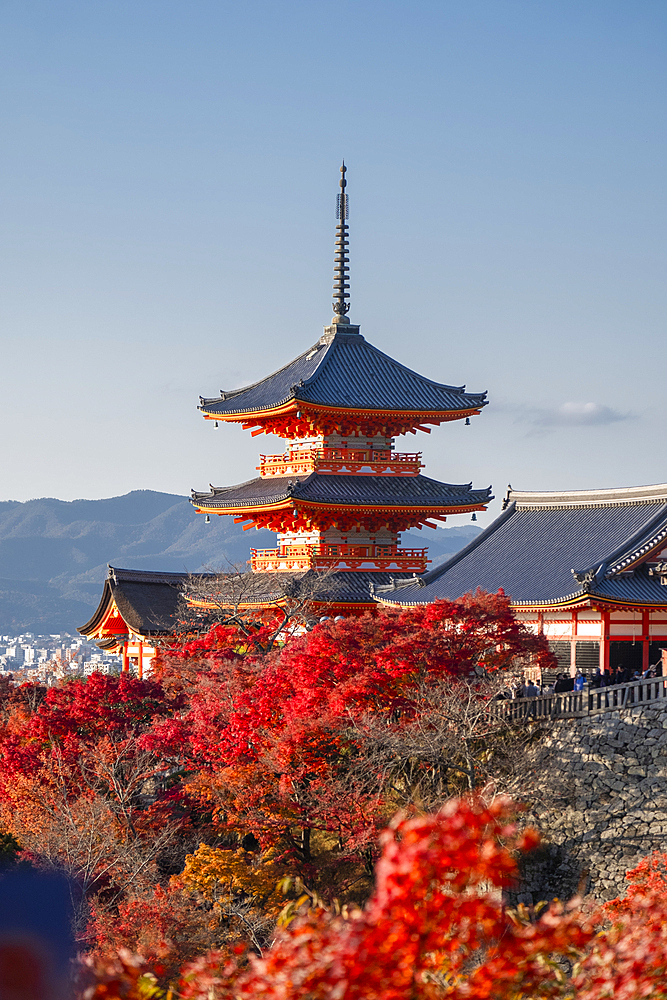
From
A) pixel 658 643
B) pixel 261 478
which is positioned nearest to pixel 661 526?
pixel 658 643

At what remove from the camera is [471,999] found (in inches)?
239

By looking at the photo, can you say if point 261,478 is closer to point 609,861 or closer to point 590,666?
point 590,666

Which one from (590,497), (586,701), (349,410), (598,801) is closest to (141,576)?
(349,410)

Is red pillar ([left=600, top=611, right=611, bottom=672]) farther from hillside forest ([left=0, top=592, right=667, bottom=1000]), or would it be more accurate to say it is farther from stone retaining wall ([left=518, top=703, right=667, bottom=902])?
stone retaining wall ([left=518, top=703, right=667, bottom=902])

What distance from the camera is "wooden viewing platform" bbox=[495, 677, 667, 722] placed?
21.3 meters

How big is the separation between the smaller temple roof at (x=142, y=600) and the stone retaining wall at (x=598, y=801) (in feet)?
61.6

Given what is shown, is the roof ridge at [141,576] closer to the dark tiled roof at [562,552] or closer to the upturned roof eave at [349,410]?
the upturned roof eave at [349,410]

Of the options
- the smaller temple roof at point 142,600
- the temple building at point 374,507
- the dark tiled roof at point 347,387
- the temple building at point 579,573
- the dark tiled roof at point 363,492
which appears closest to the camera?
the temple building at point 579,573

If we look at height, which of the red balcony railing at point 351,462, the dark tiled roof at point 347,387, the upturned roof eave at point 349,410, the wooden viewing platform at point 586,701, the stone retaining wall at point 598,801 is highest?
the dark tiled roof at point 347,387

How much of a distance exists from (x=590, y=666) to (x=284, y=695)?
292 inches

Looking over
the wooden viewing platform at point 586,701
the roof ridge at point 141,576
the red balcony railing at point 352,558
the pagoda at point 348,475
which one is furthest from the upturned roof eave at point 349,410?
the wooden viewing platform at point 586,701

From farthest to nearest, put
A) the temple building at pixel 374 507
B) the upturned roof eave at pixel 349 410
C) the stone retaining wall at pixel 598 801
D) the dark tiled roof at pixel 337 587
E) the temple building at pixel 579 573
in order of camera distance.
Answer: the upturned roof eave at pixel 349 410
the dark tiled roof at pixel 337 587
the temple building at pixel 374 507
the temple building at pixel 579 573
the stone retaining wall at pixel 598 801

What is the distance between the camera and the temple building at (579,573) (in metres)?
25.5

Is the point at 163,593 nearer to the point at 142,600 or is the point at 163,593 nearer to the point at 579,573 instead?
the point at 142,600
